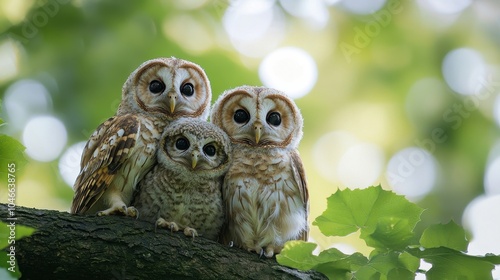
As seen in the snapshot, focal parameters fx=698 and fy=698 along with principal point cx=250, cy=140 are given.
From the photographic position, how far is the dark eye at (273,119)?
17.5ft

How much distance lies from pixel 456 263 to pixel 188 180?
6.80 feet

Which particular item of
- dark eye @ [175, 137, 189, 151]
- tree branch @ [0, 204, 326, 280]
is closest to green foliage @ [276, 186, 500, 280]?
tree branch @ [0, 204, 326, 280]

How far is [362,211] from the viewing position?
132 inches

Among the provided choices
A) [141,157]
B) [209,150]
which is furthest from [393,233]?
[141,157]

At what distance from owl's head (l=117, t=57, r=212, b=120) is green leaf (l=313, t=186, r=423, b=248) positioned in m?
2.02

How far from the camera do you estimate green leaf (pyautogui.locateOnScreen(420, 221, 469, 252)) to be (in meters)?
3.15

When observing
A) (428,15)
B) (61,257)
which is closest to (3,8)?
(61,257)

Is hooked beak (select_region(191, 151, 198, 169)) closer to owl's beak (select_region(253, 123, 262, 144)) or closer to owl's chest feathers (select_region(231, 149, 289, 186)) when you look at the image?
owl's chest feathers (select_region(231, 149, 289, 186))

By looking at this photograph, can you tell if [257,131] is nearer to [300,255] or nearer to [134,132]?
[134,132]

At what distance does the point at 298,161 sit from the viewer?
5098 millimetres

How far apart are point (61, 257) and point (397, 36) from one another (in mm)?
5279

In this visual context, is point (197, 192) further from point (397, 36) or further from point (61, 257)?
point (397, 36)

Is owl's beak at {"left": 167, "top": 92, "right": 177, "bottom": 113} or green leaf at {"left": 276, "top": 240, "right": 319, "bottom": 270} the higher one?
owl's beak at {"left": 167, "top": 92, "right": 177, "bottom": 113}

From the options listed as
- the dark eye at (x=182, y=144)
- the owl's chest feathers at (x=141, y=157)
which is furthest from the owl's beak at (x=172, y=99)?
the dark eye at (x=182, y=144)
